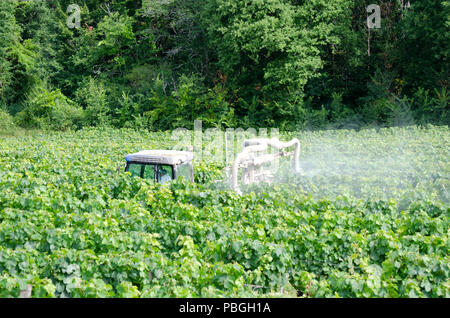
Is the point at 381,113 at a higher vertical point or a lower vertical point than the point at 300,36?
lower

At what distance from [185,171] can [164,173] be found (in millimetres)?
499

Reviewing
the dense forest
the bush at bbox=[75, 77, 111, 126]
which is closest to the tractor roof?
the dense forest

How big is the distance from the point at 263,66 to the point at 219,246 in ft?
81.5

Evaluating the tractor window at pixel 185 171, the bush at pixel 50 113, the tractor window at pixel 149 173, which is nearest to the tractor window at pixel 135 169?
the tractor window at pixel 149 173

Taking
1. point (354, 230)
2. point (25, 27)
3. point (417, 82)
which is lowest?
point (354, 230)

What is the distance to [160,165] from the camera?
11336 mm

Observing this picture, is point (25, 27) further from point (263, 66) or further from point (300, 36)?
point (300, 36)

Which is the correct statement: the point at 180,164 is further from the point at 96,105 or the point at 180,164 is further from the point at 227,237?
the point at 96,105

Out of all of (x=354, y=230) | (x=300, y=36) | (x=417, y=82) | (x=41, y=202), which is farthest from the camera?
(x=417, y=82)

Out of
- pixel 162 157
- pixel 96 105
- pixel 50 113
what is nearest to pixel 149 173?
pixel 162 157

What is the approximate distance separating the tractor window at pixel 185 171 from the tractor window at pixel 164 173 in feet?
0.71

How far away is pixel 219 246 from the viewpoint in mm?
7246
